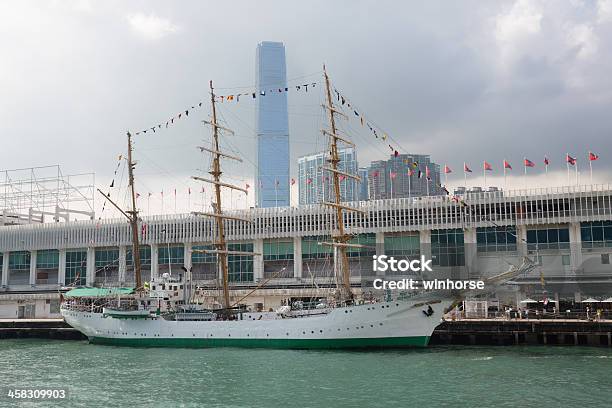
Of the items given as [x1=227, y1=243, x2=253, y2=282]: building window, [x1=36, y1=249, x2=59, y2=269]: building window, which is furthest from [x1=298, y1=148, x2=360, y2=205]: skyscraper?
[x1=36, y1=249, x2=59, y2=269]: building window

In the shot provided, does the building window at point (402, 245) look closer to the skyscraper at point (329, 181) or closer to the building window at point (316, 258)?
the skyscraper at point (329, 181)

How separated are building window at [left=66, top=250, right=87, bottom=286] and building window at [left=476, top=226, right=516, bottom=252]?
176 ft

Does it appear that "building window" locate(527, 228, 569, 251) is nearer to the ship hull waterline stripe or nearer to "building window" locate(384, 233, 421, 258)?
"building window" locate(384, 233, 421, 258)

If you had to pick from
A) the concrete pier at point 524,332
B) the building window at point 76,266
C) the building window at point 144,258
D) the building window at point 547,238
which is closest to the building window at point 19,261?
the building window at point 76,266

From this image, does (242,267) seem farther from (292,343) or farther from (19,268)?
(19,268)

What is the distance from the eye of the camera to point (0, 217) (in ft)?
347

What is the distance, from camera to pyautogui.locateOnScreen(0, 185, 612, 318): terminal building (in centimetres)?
6562

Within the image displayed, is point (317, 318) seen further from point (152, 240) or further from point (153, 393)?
point (152, 240)

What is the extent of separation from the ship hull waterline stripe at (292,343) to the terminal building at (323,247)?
29.4 feet

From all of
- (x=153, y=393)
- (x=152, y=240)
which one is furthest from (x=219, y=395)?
(x=152, y=240)

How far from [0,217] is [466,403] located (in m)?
96.2

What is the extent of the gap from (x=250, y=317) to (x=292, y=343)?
4855 millimetres
